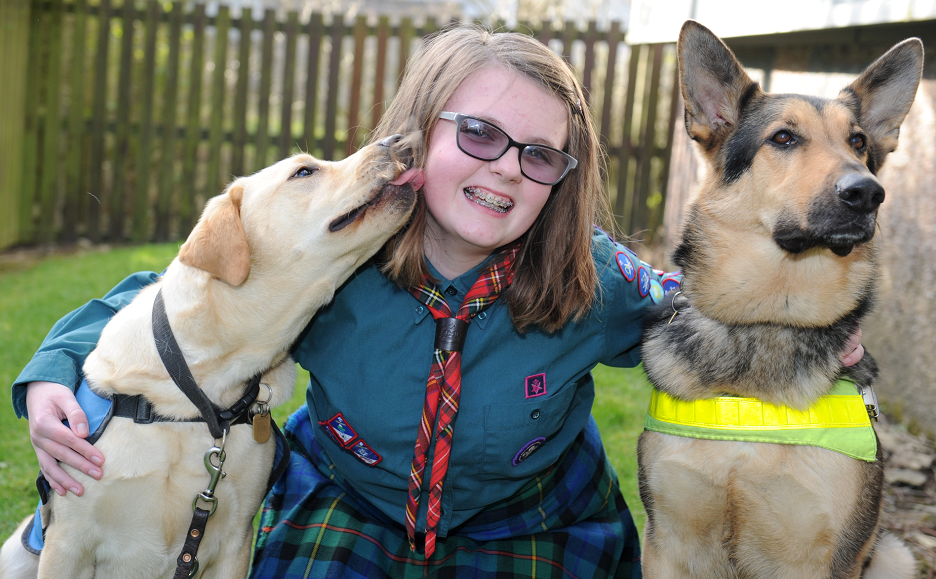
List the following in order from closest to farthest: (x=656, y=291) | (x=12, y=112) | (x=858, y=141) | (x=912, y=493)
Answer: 1. (x=858, y=141)
2. (x=656, y=291)
3. (x=912, y=493)
4. (x=12, y=112)

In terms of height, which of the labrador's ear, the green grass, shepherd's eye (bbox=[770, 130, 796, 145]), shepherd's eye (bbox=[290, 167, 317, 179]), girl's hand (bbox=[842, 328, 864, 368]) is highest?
shepherd's eye (bbox=[770, 130, 796, 145])

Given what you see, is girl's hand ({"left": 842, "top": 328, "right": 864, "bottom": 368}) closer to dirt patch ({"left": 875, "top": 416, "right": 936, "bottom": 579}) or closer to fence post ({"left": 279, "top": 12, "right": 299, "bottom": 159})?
dirt patch ({"left": 875, "top": 416, "right": 936, "bottom": 579})

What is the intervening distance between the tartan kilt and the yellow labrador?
289mm

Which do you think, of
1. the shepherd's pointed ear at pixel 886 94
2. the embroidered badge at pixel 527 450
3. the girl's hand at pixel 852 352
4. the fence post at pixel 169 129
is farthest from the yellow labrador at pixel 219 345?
the fence post at pixel 169 129

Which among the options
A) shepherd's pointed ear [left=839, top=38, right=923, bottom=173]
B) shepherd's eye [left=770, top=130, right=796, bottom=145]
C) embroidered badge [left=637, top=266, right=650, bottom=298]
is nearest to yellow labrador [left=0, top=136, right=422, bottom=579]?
embroidered badge [left=637, top=266, right=650, bottom=298]

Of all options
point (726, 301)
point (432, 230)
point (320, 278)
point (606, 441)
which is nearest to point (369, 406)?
point (320, 278)

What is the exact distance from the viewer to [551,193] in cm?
288

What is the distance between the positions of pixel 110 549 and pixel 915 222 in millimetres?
4643

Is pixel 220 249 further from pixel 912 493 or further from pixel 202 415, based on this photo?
pixel 912 493

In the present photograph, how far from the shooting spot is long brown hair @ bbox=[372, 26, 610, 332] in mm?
2641

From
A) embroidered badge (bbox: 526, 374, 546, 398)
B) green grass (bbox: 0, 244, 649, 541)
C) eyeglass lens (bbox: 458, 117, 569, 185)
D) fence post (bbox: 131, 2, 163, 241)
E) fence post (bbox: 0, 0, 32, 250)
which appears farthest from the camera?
fence post (bbox: 131, 2, 163, 241)

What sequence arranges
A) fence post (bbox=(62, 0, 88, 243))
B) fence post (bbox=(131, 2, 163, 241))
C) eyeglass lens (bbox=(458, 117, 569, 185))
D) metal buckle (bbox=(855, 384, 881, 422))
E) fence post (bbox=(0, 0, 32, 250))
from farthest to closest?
1. fence post (bbox=(131, 2, 163, 241))
2. fence post (bbox=(62, 0, 88, 243))
3. fence post (bbox=(0, 0, 32, 250))
4. eyeglass lens (bbox=(458, 117, 569, 185))
5. metal buckle (bbox=(855, 384, 881, 422))

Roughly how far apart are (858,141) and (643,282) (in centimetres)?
91

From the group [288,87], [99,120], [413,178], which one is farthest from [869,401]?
[99,120]
